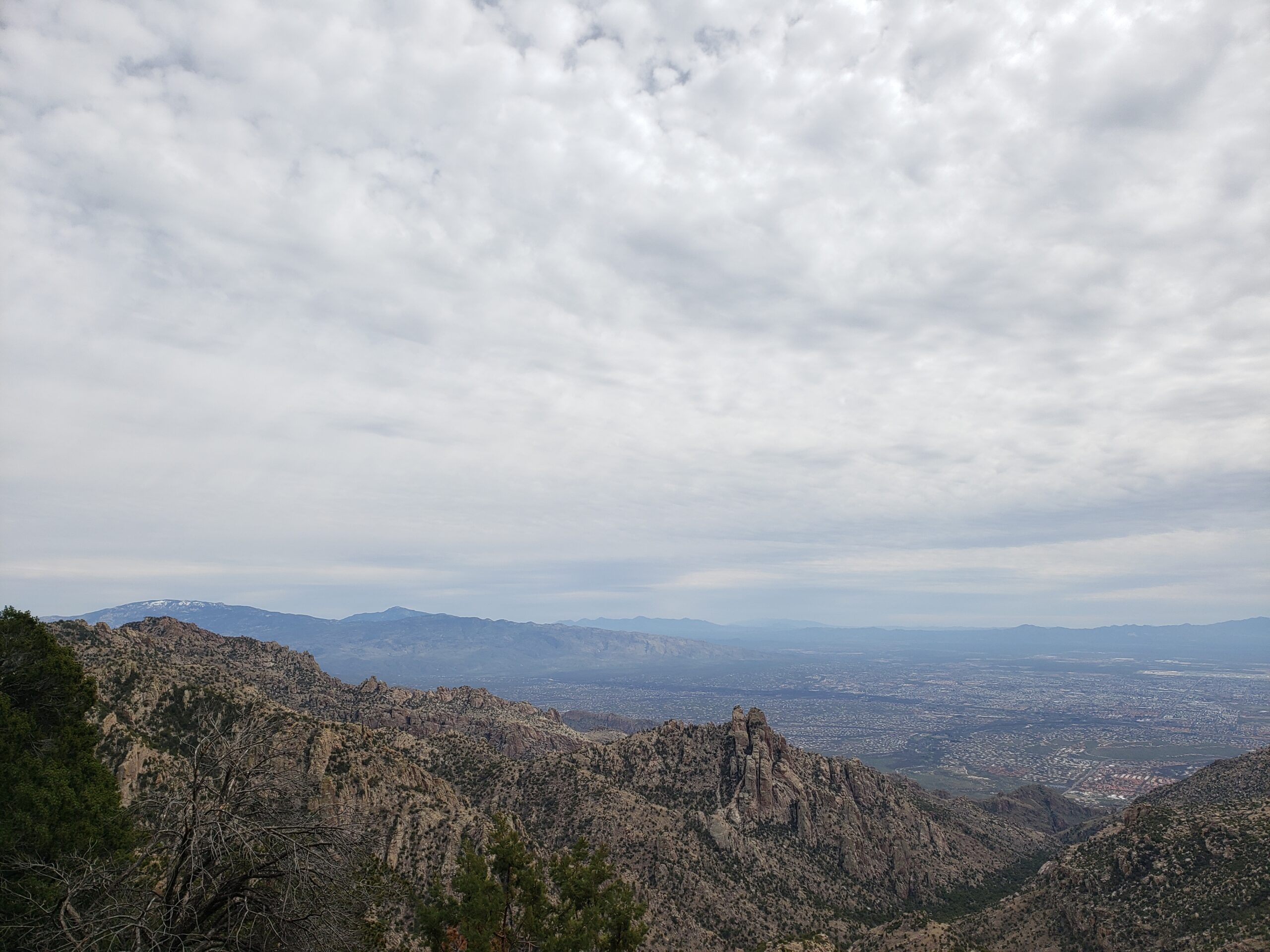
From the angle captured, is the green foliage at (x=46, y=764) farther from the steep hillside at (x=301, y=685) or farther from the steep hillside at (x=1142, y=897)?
the steep hillside at (x=1142, y=897)

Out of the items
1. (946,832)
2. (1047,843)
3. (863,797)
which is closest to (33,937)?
(863,797)

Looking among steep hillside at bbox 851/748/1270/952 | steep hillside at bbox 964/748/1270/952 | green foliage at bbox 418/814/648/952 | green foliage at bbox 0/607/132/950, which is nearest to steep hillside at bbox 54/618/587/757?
green foliage at bbox 0/607/132/950

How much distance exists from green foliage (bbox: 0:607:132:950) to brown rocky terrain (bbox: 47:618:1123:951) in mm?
12139

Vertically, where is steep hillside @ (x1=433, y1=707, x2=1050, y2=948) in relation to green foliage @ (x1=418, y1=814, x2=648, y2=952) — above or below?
below

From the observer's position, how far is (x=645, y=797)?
8938cm

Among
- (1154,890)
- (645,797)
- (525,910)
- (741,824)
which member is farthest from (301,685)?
(1154,890)

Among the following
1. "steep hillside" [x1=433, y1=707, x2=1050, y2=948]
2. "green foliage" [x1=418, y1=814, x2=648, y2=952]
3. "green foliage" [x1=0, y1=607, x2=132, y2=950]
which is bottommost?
"steep hillside" [x1=433, y1=707, x2=1050, y2=948]

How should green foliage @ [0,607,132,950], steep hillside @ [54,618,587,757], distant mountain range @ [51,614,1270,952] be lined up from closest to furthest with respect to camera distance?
1. green foliage @ [0,607,132,950]
2. distant mountain range @ [51,614,1270,952]
3. steep hillside @ [54,618,587,757]

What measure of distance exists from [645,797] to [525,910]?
6411 cm

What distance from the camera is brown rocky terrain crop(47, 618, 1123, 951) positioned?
57.2 metres

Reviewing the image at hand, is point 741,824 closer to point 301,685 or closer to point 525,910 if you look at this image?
point 525,910

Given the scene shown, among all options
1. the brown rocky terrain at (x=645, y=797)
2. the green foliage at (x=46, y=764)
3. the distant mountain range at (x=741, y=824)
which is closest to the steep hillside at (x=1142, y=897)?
the distant mountain range at (x=741, y=824)

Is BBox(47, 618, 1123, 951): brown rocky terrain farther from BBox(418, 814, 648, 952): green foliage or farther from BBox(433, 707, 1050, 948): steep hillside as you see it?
BBox(418, 814, 648, 952): green foliage

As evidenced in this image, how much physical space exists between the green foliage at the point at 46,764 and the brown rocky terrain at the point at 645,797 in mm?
12139
